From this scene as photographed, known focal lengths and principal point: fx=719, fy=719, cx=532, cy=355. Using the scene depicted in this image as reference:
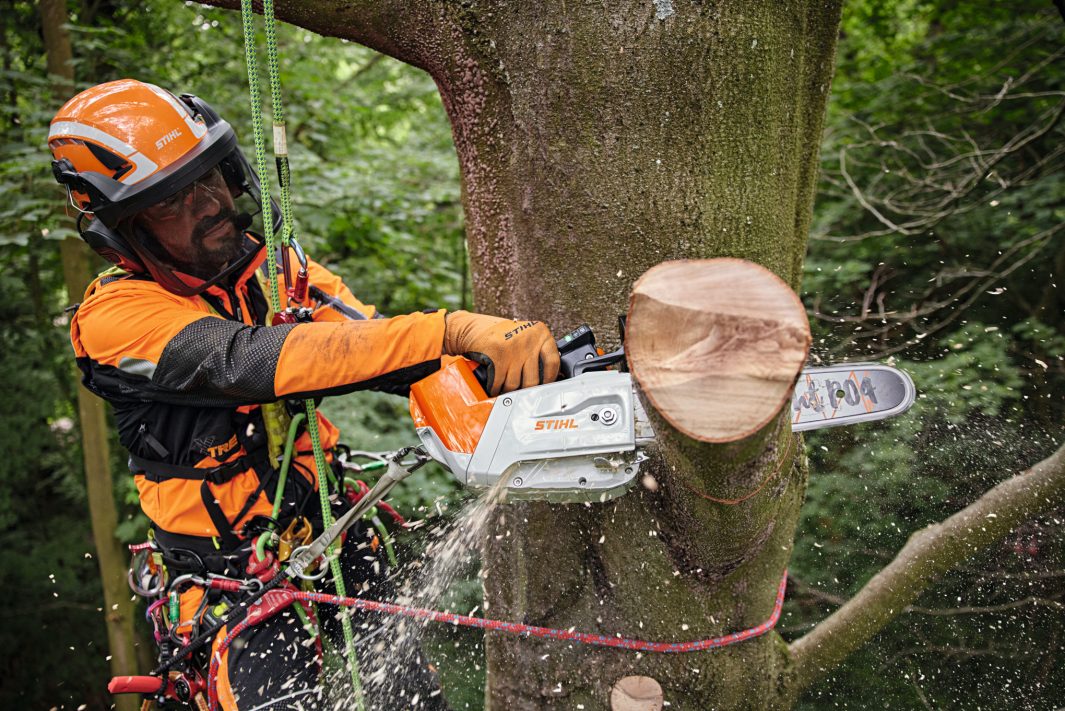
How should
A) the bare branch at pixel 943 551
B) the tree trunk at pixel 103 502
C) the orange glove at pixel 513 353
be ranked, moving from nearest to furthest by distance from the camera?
the orange glove at pixel 513 353
the bare branch at pixel 943 551
the tree trunk at pixel 103 502

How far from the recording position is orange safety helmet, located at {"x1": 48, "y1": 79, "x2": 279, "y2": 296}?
69.9 inches

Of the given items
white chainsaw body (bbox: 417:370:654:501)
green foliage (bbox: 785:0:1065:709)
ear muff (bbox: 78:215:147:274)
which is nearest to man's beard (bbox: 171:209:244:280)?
ear muff (bbox: 78:215:147:274)

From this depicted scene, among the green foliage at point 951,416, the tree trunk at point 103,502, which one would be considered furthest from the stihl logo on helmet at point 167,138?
the tree trunk at point 103,502

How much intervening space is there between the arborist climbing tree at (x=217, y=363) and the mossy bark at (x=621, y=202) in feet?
0.88

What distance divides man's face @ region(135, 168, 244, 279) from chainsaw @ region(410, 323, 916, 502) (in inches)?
32.0

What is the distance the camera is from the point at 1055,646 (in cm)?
304

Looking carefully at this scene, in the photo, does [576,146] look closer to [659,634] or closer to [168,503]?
[659,634]

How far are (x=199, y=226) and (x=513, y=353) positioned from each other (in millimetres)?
1019

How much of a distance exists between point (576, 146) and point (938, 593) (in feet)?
9.25

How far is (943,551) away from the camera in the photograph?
2148mm

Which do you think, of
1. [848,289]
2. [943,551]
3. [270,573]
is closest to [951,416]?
[943,551]

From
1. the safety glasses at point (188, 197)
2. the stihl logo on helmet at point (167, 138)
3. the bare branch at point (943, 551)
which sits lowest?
the bare branch at point (943, 551)

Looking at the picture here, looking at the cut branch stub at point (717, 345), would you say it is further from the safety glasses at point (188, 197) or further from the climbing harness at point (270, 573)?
the safety glasses at point (188, 197)

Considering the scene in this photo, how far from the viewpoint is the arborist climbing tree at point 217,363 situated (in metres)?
1.62
